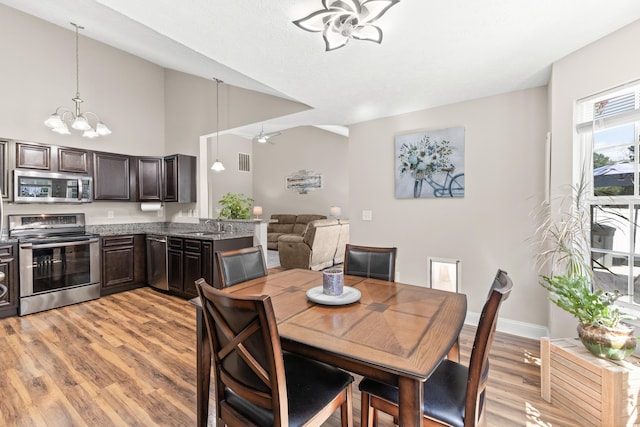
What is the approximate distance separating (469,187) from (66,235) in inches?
207

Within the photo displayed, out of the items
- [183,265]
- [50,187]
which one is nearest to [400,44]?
[183,265]

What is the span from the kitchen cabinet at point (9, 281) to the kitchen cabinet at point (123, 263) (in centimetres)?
90

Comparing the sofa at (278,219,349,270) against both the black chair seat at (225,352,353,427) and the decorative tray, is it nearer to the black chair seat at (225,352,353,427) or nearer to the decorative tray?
the decorative tray

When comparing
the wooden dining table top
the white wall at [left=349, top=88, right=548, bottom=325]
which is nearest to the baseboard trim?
the white wall at [left=349, top=88, right=548, bottom=325]

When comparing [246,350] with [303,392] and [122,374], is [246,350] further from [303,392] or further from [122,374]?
[122,374]

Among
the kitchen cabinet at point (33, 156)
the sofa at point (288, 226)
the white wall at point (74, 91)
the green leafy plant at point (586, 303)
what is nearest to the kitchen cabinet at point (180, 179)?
the white wall at point (74, 91)

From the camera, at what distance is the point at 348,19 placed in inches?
62.4

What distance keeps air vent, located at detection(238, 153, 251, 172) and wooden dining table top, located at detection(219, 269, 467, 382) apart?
7.23 metres

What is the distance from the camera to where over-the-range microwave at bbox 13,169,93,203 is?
3.78 meters

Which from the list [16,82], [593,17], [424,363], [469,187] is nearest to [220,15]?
[424,363]

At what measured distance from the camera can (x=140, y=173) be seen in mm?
4992

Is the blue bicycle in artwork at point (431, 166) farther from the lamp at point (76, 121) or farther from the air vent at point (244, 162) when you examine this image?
the air vent at point (244, 162)

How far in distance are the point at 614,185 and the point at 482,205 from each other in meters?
1.08

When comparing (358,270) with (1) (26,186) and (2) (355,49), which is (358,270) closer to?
(2) (355,49)
